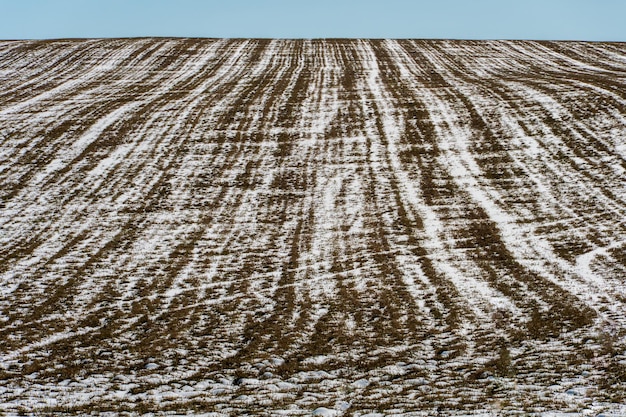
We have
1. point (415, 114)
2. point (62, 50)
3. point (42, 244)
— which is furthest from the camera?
point (62, 50)

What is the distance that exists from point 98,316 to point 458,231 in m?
11.0

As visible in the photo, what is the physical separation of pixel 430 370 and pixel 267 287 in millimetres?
6008

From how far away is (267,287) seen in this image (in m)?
15.5

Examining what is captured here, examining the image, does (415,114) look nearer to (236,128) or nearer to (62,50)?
(236,128)

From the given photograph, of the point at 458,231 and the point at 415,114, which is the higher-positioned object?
the point at 415,114

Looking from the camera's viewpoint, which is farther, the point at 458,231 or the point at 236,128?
the point at 236,128

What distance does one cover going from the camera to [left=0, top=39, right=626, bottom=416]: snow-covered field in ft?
33.1

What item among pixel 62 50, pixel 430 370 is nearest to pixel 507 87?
pixel 430 370

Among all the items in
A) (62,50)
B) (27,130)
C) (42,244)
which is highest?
(62,50)

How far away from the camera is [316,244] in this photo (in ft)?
62.1

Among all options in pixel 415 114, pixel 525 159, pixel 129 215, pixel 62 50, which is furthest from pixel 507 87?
pixel 62 50

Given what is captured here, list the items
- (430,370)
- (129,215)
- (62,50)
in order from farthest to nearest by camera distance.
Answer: (62,50) < (129,215) < (430,370)

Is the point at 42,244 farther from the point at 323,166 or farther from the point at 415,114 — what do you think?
the point at 415,114

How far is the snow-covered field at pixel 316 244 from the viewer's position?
397 inches
